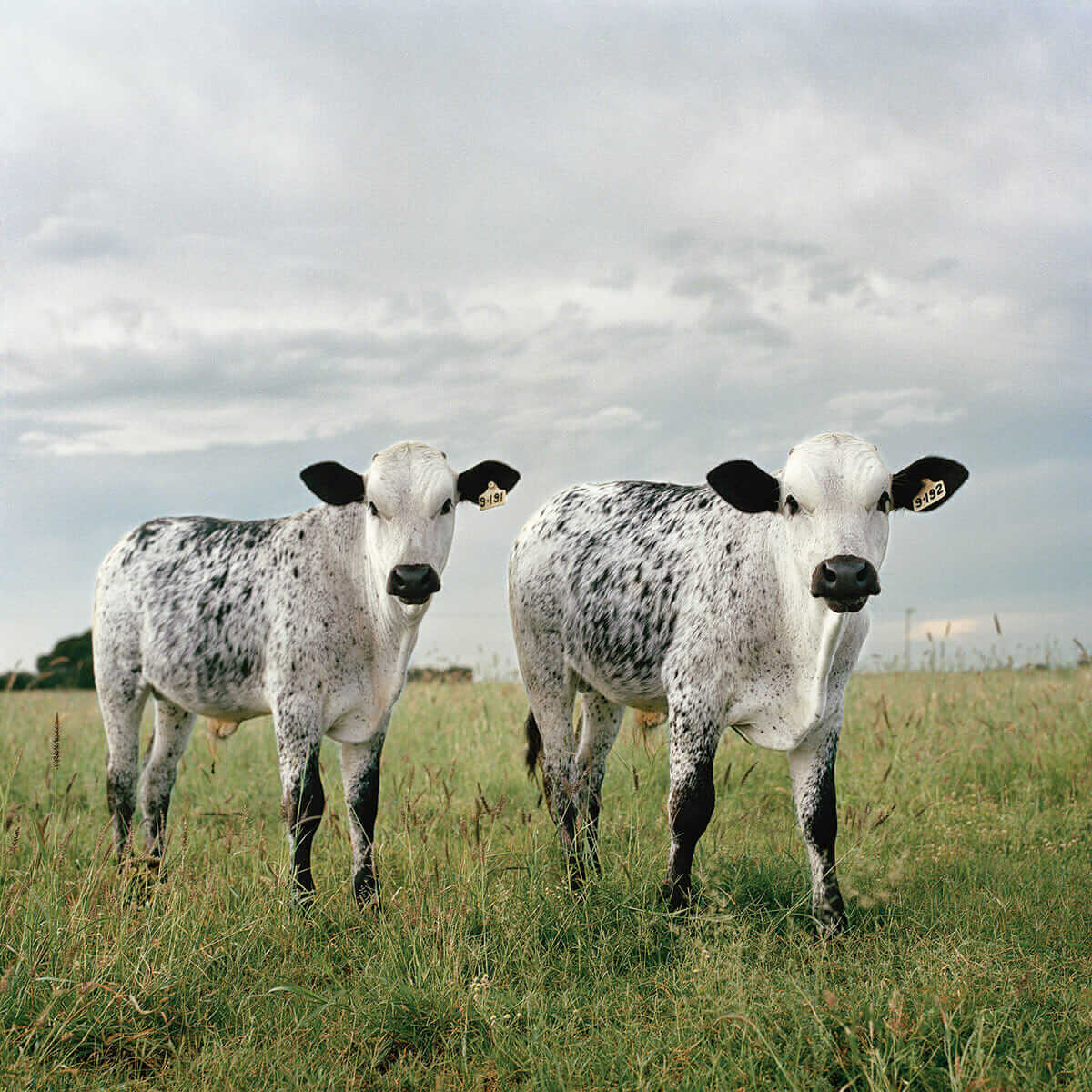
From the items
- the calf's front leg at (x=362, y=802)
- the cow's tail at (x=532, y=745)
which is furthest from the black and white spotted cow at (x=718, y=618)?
the calf's front leg at (x=362, y=802)

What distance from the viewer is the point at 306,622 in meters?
7.07

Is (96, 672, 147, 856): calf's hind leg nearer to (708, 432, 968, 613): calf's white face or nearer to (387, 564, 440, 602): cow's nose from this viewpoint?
(387, 564, 440, 602): cow's nose

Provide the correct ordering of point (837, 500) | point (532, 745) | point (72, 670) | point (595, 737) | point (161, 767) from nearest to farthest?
1. point (837, 500)
2. point (595, 737)
3. point (532, 745)
4. point (161, 767)
5. point (72, 670)

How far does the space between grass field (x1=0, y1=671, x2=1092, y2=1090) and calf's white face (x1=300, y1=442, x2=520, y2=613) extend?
143 cm

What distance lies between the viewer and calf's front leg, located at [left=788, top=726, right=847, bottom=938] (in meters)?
6.44

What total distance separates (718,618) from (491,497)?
1565mm

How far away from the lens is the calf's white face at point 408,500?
6.25 m

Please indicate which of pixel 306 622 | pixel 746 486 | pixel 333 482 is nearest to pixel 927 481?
pixel 746 486

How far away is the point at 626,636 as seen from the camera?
708 cm

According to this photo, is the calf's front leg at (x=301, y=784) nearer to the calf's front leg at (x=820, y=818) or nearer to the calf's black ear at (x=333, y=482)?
the calf's black ear at (x=333, y=482)

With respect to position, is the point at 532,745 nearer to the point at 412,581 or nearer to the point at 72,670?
the point at 412,581

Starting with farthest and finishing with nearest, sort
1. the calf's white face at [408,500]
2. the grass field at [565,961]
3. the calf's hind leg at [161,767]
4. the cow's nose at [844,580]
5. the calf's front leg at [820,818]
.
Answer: the calf's hind leg at [161,767] → the calf's front leg at [820,818] → the calf's white face at [408,500] → the cow's nose at [844,580] → the grass field at [565,961]

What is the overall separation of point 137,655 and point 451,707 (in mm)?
5302

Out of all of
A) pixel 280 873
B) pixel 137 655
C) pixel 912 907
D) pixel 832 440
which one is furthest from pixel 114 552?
pixel 912 907
